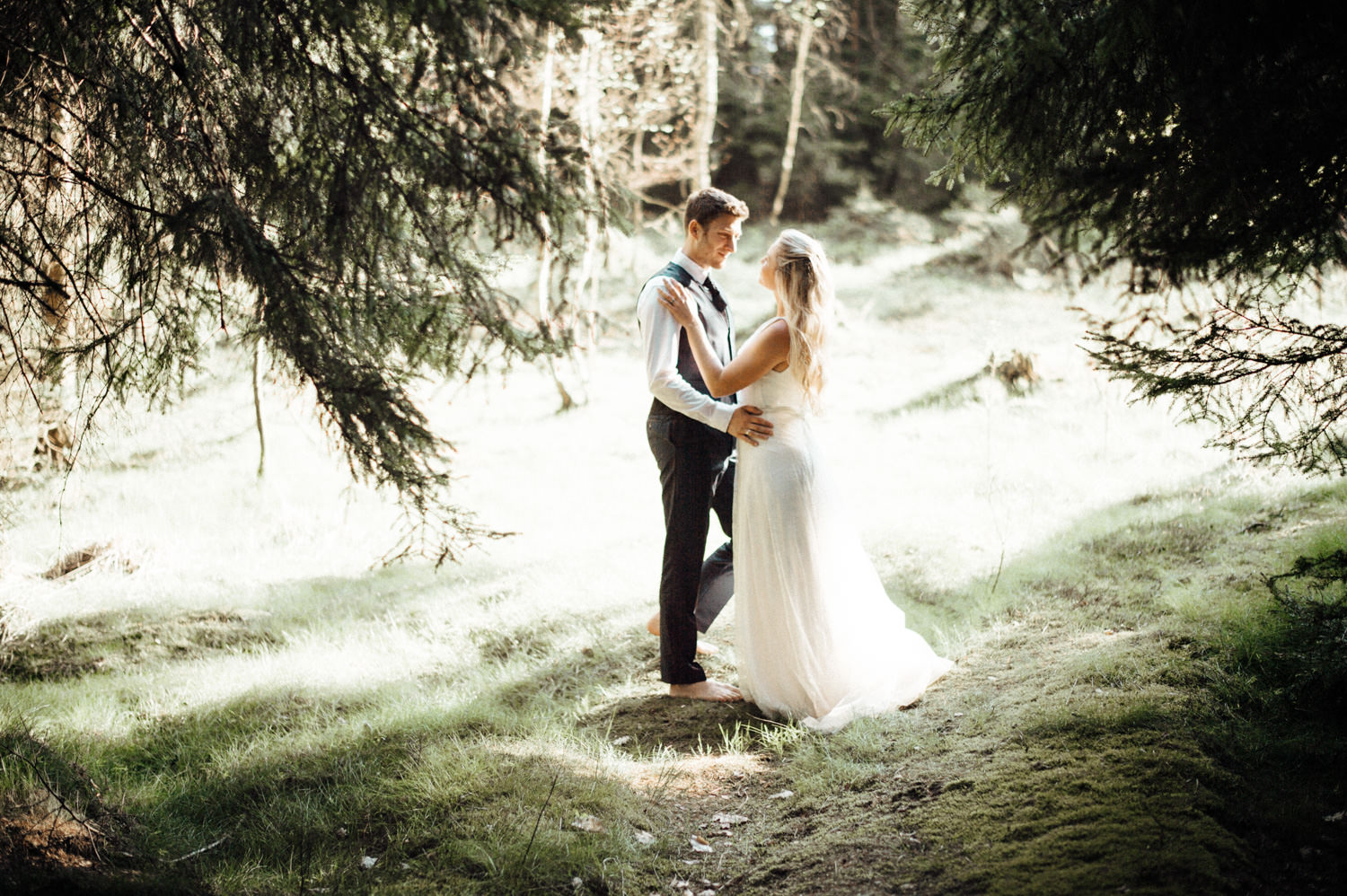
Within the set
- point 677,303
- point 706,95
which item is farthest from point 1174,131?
point 706,95

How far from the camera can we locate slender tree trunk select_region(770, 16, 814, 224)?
22.0 m

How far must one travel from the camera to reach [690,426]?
5.00 meters

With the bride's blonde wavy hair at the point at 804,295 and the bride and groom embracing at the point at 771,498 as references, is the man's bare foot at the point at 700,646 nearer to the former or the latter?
the bride and groom embracing at the point at 771,498

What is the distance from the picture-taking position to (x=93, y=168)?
416cm

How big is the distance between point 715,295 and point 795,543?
1511mm

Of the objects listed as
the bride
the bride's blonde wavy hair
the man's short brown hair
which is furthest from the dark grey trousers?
the man's short brown hair

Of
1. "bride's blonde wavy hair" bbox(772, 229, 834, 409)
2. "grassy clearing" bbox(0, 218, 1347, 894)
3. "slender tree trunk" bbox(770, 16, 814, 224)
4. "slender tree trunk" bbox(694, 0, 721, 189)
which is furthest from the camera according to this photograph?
"slender tree trunk" bbox(770, 16, 814, 224)

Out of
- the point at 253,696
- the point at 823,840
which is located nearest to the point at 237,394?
the point at 253,696

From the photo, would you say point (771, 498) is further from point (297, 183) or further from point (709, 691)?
point (297, 183)

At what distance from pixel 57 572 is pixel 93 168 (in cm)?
542

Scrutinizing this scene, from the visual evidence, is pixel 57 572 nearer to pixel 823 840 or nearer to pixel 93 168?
pixel 93 168

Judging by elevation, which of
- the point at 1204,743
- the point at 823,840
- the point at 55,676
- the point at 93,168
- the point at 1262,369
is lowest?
the point at 55,676

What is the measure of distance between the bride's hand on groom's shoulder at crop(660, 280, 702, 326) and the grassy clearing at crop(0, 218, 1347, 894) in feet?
5.39

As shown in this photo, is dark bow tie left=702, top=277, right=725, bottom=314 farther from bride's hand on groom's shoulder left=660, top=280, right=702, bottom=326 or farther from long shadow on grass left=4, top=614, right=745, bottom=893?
long shadow on grass left=4, top=614, right=745, bottom=893
